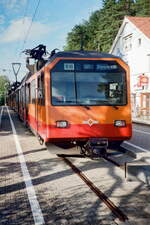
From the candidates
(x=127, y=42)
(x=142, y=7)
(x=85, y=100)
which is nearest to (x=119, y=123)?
(x=85, y=100)

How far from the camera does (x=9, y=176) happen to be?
681cm

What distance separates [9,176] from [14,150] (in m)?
3.52

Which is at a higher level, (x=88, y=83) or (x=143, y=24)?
(x=143, y=24)

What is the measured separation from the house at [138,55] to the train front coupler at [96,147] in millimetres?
18724

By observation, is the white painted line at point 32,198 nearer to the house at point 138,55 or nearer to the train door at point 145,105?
the train door at point 145,105

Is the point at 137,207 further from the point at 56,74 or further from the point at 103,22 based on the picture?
the point at 103,22

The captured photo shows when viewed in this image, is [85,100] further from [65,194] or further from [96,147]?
[65,194]

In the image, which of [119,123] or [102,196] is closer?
[102,196]

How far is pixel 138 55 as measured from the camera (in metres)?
31.9

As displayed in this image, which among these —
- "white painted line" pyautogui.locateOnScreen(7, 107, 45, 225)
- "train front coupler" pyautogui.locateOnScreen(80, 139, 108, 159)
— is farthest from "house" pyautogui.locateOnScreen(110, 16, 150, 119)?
"white painted line" pyautogui.locateOnScreen(7, 107, 45, 225)

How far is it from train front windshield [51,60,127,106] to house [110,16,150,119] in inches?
729

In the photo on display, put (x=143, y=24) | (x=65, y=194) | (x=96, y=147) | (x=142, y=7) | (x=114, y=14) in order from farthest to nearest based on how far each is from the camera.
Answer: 1. (x=142, y=7)
2. (x=114, y=14)
3. (x=143, y=24)
4. (x=96, y=147)
5. (x=65, y=194)

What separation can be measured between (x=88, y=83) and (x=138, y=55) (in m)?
25.1

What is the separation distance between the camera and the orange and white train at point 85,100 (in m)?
7.95
